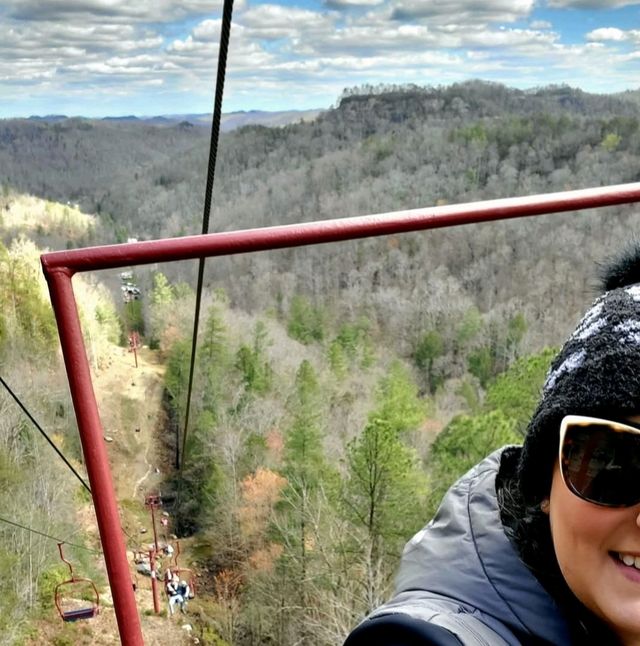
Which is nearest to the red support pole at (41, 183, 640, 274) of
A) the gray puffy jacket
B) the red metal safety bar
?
the red metal safety bar

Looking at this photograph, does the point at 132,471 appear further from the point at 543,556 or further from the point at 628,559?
the point at 628,559

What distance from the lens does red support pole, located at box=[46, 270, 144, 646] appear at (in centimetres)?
85

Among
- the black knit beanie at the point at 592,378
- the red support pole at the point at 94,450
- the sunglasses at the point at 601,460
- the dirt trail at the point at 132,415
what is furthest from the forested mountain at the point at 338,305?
the dirt trail at the point at 132,415

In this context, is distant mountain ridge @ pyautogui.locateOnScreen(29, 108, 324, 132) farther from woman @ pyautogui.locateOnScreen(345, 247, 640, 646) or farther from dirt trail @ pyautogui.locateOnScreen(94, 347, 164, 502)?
woman @ pyautogui.locateOnScreen(345, 247, 640, 646)

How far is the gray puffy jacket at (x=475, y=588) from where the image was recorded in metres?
0.69

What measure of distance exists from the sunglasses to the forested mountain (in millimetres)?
281

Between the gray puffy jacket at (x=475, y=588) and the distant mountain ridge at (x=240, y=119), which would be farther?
the distant mountain ridge at (x=240, y=119)

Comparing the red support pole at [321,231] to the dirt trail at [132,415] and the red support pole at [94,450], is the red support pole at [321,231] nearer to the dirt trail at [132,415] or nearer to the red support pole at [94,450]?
the red support pole at [94,450]

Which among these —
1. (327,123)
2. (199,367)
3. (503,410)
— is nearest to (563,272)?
(199,367)

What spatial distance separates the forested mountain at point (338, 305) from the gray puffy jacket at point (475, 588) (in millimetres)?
367

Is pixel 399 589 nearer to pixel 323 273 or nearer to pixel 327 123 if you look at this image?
pixel 323 273

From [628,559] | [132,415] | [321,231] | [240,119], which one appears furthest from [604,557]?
[240,119]

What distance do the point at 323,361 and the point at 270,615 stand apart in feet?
42.8

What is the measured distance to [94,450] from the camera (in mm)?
849
